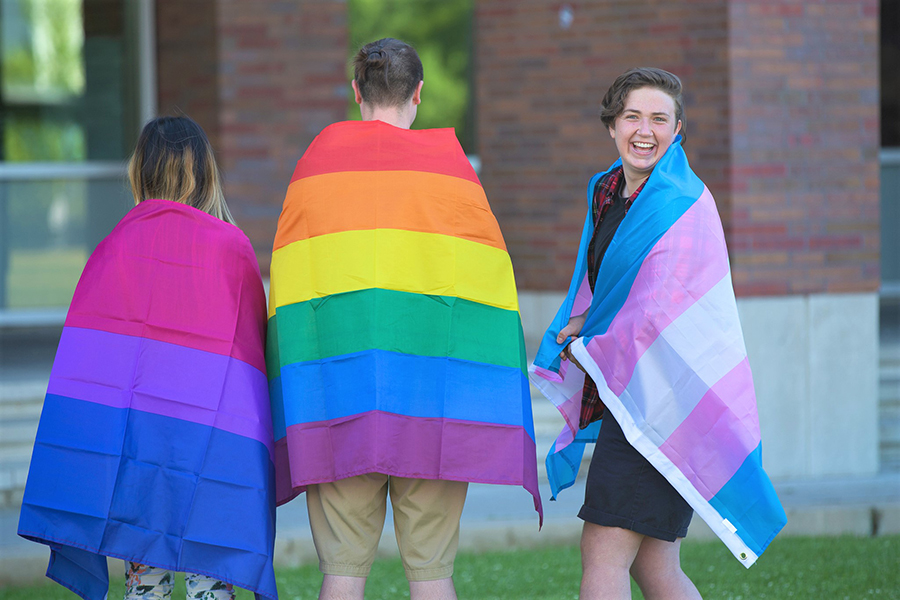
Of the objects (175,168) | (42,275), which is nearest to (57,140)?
(42,275)

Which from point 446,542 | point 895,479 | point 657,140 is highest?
point 657,140

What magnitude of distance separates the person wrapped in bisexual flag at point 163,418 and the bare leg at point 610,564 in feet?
3.17

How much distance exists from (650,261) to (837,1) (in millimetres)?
4853

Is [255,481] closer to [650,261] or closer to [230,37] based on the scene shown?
[650,261]

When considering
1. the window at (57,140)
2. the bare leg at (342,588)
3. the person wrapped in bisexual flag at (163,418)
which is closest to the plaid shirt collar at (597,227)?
the bare leg at (342,588)

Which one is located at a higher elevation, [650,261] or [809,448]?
[650,261]

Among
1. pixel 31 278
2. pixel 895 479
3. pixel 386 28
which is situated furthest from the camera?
pixel 386 28

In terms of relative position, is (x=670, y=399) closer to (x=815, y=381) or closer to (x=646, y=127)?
(x=646, y=127)

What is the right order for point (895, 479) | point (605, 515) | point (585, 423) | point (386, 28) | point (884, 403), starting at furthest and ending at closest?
point (386, 28)
point (884, 403)
point (895, 479)
point (585, 423)
point (605, 515)

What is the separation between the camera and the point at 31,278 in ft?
32.2

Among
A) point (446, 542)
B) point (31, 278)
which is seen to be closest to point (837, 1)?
point (446, 542)

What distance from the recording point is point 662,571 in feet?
10.2

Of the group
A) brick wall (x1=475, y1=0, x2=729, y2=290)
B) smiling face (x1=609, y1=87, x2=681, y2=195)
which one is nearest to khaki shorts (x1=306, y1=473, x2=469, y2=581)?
smiling face (x1=609, y1=87, x2=681, y2=195)

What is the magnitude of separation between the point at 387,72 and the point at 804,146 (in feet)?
15.4
